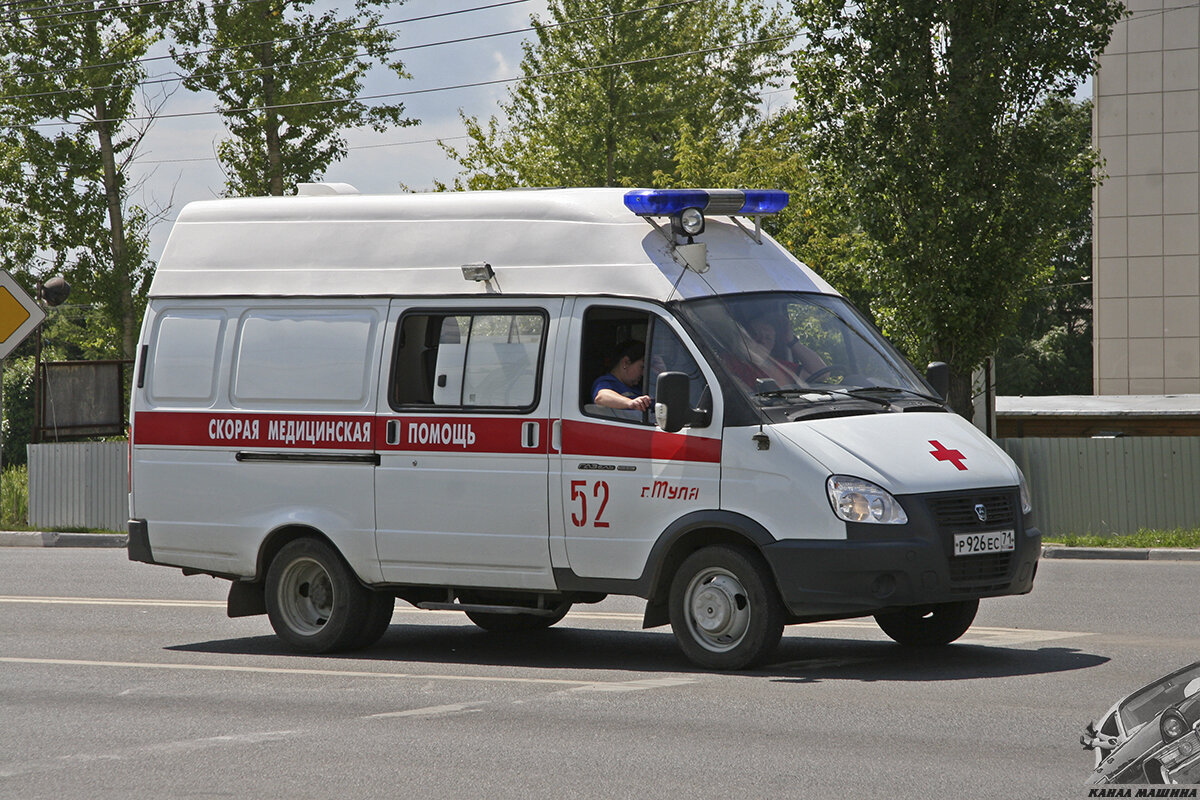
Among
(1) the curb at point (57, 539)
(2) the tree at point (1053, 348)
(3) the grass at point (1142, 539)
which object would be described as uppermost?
(2) the tree at point (1053, 348)

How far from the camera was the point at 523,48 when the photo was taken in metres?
38.2

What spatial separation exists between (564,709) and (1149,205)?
1408 inches

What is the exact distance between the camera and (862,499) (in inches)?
335

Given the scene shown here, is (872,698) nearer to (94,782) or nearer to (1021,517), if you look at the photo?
(1021,517)

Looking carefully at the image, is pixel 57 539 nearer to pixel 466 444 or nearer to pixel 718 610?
pixel 466 444

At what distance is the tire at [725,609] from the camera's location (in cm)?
878

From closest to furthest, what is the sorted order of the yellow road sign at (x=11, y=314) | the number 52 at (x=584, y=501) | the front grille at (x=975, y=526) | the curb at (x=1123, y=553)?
the front grille at (x=975, y=526)
the number 52 at (x=584, y=501)
the curb at (x=1123, y=553)
the yellow road sign at (x=11, y=314)

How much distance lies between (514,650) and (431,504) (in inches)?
50.3

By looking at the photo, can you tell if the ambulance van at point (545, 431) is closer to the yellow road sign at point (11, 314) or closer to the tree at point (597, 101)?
the yellow road sign at point (11, 314)

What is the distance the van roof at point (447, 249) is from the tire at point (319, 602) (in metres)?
1.68

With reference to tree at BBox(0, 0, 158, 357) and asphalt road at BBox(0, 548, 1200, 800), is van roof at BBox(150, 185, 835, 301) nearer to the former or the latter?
asphalt road at BBox(0, 548, 1200, 800)

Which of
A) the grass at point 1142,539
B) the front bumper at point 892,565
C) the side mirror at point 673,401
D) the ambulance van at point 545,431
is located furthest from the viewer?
the grass at point 1142,539

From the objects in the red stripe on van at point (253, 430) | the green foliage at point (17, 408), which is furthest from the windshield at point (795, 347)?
the green foliage at point (17, 408)

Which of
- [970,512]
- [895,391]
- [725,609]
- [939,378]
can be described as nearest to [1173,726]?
[970,512]
